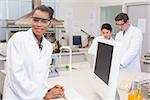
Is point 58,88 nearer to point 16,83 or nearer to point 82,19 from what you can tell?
point 16,83

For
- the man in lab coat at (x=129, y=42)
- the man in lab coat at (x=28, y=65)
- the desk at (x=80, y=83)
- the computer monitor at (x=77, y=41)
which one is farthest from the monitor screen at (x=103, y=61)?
the computer monitor at (x=77, y=41)

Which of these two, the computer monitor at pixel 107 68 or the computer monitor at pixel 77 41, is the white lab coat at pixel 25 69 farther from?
the computer monitor at pixel 77 41

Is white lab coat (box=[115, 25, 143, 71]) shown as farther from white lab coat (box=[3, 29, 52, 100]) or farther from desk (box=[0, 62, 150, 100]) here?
white lab coat (box=[3, 29, 52, 100])

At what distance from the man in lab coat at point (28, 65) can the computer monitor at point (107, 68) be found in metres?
0.37

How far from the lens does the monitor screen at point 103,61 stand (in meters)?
1.36

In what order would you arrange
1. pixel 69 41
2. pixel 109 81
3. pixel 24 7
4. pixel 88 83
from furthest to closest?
pixel 69 41 → pixel 24 7 → pixel 88 83 → pixel 109 81

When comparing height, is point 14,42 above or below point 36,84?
above

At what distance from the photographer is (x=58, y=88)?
1737 mm

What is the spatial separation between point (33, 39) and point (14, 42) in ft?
0.45

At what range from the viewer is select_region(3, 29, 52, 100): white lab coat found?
1557mm

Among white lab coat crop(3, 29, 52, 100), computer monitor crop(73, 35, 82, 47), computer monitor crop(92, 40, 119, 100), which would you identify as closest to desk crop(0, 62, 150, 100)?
computer monitor crop(92, 40, 119, 100)

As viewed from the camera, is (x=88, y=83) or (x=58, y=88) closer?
(x=58, y=88)

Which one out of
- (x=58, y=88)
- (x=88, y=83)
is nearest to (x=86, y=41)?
(x=88, y=83)

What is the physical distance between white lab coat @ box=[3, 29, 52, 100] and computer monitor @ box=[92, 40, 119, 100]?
393 mm
